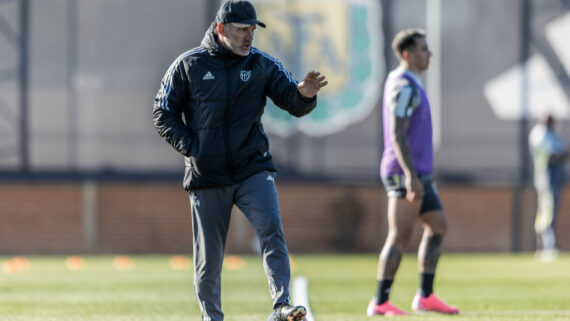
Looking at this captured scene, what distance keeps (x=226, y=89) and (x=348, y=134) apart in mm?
13467

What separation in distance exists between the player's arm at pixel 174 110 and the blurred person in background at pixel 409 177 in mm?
2184

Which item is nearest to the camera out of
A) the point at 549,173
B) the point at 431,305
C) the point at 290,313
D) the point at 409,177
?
the point at 290,313

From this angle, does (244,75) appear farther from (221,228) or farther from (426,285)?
(426,285)

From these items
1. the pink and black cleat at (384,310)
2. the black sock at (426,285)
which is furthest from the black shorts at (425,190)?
the pink and black cleat at (384,310)

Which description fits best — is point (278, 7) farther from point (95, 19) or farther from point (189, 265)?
point (189, 265)

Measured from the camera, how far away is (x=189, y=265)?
54.1 ft

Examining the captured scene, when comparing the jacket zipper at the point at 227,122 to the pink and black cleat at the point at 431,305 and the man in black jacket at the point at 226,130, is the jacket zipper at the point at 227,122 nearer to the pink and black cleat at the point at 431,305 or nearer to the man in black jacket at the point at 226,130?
the man in black jacket at the point at 226,130

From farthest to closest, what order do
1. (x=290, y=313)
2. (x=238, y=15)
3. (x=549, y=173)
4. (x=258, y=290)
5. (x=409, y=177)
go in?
(x=549, y=173) → (x=258, y=290) → (x=409, y=177) → (x=238, y=15) → (x=290, y=313)

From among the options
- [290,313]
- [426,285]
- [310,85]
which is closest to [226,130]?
[310,85]

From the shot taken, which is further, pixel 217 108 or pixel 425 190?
pixel 425 190

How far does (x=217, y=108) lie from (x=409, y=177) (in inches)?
86.2

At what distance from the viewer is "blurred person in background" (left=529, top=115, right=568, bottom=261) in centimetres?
1822

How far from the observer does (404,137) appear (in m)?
8.41

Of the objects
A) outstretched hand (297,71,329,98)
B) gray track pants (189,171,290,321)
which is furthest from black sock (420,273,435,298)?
outstretched hand (297,71,329,98)
